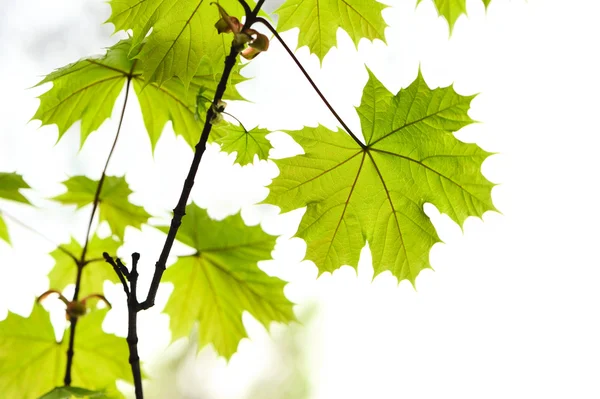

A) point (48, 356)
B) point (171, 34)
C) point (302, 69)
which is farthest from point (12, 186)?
point (302, 69)

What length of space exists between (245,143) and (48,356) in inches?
18.3

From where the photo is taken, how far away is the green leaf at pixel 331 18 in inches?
31.3

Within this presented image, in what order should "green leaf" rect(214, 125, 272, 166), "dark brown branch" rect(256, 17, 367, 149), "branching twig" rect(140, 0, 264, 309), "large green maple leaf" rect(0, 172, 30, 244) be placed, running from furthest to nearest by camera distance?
"large green maple leaf" rect(0, 172, 30, 244), "green leaf" rect(214, 125, 272, 166), "dark brown branch" rect(256, 17, 367, 149), "branching twig" rect(140, 0, 264, 309)

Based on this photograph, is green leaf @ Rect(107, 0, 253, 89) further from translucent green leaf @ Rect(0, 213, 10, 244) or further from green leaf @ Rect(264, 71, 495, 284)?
translucent green leaf @ Rect(0, 213, 10, 244)

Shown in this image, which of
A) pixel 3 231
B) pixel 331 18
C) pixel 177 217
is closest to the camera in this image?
pixel 177 217

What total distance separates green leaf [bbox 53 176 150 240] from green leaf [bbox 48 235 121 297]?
6cm

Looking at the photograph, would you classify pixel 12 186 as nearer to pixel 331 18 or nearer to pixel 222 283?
pixel 222 283

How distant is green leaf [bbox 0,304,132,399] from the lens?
843mm

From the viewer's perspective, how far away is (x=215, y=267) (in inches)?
39.6

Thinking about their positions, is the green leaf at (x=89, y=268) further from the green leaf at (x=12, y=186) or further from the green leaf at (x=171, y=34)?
the green leaf at (x=171, y=34)

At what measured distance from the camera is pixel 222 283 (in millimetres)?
1016

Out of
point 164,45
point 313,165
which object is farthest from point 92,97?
point 313,165

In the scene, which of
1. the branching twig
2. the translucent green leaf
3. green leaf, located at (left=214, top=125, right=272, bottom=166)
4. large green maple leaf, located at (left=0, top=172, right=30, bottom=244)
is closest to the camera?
the branching twig

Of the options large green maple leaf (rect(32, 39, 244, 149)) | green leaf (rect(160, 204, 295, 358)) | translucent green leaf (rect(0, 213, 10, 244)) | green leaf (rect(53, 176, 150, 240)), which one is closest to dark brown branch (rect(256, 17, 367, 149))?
large green maple leaf (rect(32, 39, 244, 149))
